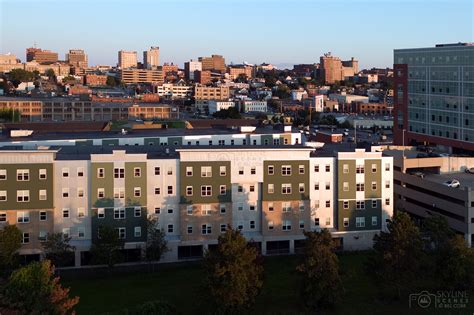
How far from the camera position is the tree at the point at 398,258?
15.0 metres

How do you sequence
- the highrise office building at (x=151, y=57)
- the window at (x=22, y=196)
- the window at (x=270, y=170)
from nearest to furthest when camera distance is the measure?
the window at (x=22, y=196) < the window at (x=270, y=170) < the highrise office building at (x=151, y=57)

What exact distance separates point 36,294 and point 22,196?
24.1 ft

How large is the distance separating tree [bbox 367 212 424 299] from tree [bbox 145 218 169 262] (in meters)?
6.50

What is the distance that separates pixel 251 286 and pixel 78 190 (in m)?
7.53

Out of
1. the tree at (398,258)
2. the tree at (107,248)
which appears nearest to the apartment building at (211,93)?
the tree at (107,248)

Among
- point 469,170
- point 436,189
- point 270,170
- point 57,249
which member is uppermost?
point 270,170

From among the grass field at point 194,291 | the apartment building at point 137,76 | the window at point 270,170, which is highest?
the apartment building at point 137,76

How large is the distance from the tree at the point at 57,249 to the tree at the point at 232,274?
5.71 m

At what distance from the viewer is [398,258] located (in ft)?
49.3

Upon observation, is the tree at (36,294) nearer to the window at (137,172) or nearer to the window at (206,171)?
the window at (137,172)

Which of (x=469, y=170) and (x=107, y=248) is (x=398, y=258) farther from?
(x=469, y=170)

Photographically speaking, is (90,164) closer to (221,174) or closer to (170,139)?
(221,174)

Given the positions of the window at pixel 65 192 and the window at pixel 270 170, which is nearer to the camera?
the window at pixel 65 192

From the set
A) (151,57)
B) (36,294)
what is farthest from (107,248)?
(151,57)
